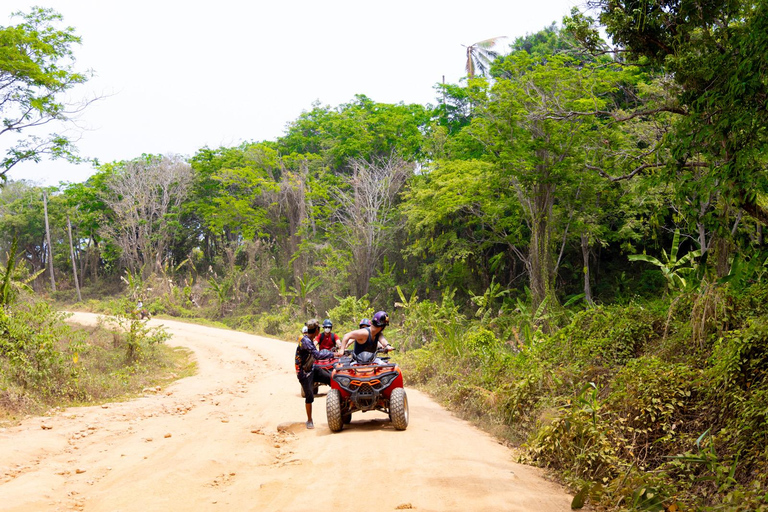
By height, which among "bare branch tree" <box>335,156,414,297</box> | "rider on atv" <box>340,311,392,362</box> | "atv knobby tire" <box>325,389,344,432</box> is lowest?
"atv knobby tire" <box>325,389,344,432</box>

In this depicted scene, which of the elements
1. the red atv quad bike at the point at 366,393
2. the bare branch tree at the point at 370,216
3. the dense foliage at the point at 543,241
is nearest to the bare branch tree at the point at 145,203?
the dense foliage at the point at 543,241

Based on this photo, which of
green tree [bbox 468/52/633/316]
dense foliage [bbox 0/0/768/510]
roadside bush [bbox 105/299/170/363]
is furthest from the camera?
green tree [bbox 468/52/633/316]

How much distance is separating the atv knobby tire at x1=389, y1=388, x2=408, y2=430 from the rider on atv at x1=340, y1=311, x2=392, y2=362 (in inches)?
40.9

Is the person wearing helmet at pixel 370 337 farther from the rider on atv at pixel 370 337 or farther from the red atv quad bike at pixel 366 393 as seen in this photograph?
the red atv quad bike at pixel 366 393

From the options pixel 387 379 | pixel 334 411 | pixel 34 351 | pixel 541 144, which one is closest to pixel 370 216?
pixel 541 144

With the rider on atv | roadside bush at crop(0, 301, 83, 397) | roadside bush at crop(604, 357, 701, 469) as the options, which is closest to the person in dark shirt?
the rider on atv

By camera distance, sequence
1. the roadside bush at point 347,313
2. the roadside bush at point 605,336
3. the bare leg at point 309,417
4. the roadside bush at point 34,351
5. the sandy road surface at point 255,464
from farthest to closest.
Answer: the roadside bush at point 347,313 → the roadside bush at point 34,351 → the bare leg at point 309,417 → the roadside bush at point 605,336 → the sandy road surface at point 255,464

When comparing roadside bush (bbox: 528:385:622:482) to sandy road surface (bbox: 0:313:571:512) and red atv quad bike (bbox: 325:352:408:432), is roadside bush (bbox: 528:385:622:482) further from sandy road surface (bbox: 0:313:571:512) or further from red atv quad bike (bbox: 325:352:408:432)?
red atv quad bike (bbox: 325:352:408:432)

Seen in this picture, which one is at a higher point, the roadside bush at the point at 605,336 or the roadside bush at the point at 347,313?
the roadside bush at the point at 605,336

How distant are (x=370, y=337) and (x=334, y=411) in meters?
1.47

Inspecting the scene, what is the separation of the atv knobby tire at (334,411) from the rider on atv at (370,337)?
1030 mm

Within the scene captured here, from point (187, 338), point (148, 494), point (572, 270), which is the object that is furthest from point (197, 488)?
point (572, 270)

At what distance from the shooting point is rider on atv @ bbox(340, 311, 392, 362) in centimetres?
895

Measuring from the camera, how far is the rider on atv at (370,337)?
8.95m
